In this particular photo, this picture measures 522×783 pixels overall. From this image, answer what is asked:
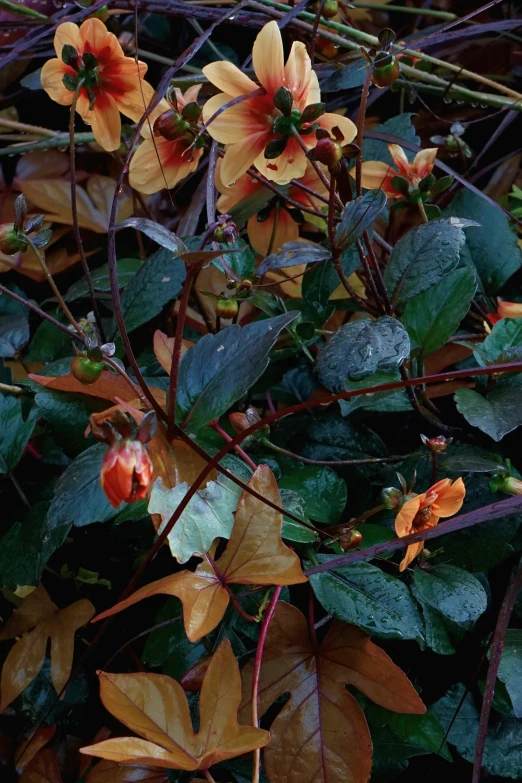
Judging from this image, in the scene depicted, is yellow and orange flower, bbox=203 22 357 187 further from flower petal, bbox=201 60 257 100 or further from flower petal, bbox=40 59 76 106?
flower petal, bbox=40 59 76 106

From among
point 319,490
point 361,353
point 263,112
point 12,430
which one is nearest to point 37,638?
point 12,430

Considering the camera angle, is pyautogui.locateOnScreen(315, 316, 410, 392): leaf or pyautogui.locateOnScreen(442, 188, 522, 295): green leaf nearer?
pyautogui.locateOnScreen(315, 316, 410, 392): leaf

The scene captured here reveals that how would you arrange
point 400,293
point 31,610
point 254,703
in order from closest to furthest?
1. point 254,703
2. point 400,293
3. point 31,610

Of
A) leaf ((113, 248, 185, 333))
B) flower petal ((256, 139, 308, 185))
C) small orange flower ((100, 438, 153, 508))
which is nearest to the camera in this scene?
small orange flower ((100, 438, 153, 508))

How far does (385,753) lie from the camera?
562 mm

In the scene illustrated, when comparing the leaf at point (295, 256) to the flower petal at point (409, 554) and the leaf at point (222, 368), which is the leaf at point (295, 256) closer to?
the leaf at point (222, 368)

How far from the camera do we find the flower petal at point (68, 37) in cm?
57

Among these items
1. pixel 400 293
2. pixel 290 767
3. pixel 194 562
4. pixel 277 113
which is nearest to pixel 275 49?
pixel 277 113

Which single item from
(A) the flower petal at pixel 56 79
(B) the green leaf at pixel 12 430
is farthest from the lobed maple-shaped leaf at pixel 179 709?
(A) the flower petal at pixel 56 79

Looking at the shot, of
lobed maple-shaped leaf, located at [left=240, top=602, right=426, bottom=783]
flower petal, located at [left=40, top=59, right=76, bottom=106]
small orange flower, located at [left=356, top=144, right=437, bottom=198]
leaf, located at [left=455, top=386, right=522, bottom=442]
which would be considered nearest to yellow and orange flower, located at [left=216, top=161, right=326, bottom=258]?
small orange flower, located at [left=356, top=144, right=437, bottom=198]

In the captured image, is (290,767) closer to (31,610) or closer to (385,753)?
(385,753)

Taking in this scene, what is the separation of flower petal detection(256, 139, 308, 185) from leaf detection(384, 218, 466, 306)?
0.37 ft

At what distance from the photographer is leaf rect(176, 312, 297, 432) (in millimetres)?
456

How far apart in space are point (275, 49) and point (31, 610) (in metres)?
0.58
